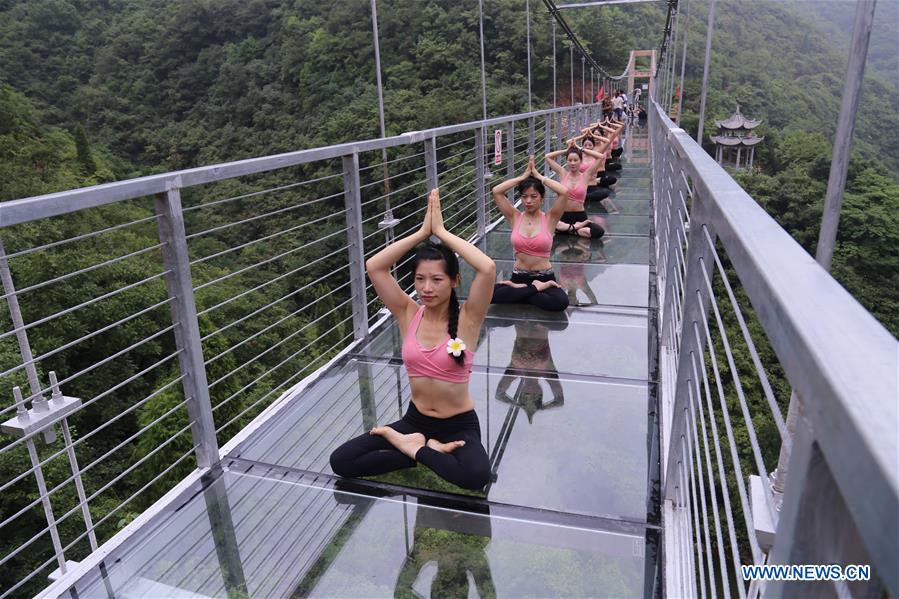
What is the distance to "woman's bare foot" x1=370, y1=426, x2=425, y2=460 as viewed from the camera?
2098 millimetres

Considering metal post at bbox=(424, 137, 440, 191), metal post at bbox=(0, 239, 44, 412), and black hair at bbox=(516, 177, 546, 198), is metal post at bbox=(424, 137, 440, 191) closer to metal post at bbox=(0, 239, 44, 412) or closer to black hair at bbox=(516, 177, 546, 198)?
black hair at bbox=(516, 177, 546, 198)

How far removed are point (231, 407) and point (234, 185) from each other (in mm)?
13818

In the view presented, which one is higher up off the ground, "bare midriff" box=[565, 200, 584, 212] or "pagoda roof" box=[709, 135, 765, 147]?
"bare midriff" box=[565, 200, 584, 212]

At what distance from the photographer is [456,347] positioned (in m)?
2.09

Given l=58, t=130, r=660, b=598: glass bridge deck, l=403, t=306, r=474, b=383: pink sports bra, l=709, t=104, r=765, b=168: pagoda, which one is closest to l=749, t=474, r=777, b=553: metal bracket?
l=58, t=130, r=660, b=598: glass bridge deck

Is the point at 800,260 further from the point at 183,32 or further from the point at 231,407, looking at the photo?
the point at 183,32

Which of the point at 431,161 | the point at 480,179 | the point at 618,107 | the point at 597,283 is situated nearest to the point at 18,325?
the point at 431,161

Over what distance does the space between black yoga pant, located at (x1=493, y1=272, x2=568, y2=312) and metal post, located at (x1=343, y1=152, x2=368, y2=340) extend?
0.79 m

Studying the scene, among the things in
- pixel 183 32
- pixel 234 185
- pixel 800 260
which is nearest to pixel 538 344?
pixel 800 260

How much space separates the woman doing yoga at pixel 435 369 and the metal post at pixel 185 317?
419mm

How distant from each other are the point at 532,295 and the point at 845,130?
8.00ft

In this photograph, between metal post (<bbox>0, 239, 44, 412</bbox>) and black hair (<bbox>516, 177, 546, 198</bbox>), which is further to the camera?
black hair (<bbox>516, 177, 546, 198</bbox>)

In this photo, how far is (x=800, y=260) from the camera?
604 millimetres

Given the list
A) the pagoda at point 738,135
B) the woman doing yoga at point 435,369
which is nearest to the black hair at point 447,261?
the woman doing yoga at point 435,369
